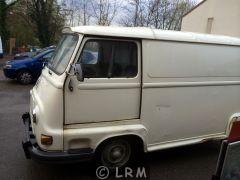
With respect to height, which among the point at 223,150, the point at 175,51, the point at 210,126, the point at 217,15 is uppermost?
the point at 217,15

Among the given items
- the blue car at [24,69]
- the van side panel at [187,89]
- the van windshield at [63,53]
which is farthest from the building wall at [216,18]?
the van windshield at [63,53]

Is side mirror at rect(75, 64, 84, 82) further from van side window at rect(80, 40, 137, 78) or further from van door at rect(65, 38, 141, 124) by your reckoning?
van side window at rect(80, 40, 137, 78)

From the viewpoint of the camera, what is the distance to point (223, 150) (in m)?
2.86

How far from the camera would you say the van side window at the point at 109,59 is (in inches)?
149

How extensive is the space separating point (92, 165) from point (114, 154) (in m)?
0.36

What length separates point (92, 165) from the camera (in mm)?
4191

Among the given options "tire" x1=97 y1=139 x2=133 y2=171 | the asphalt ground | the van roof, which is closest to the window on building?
the asphalt ground

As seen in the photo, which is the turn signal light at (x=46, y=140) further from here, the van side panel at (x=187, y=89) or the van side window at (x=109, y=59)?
the van side panel at (x=187, y=89)

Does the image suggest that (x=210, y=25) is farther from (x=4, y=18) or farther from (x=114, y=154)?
(x=4, y=18)

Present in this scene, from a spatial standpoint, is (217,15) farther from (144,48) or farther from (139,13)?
(144,48)

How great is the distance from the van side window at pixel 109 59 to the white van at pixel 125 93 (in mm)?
13

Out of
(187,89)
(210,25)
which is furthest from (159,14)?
(187,89)

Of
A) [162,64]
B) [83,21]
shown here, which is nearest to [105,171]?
[162,64]

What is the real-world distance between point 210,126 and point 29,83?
28.0 ft
